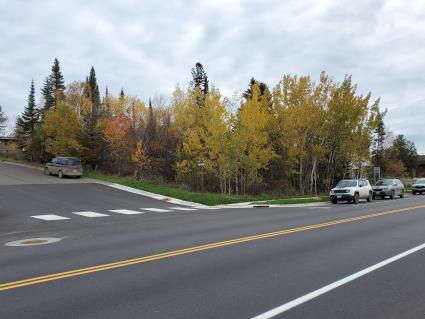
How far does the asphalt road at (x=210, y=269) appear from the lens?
536 centimetres

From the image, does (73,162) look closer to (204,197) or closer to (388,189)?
(204,197)

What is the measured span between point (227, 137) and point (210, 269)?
22187 mm

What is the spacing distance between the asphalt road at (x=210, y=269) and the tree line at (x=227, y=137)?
15.2 meters

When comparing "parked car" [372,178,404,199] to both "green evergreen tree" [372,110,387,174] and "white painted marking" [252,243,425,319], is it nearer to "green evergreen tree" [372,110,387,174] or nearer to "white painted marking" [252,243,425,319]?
"green evergreen tree" [372,110,387,174]

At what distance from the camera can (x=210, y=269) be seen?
7.43m

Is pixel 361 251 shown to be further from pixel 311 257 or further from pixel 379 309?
pixel 379 309

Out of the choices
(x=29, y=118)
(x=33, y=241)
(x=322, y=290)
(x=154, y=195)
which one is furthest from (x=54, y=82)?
(x=322, y=290)

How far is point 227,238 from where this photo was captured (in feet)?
36.4

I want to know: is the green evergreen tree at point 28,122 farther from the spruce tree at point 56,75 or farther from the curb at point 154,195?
the curb at point 154,195

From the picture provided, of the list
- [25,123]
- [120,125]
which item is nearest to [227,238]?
[120,125]

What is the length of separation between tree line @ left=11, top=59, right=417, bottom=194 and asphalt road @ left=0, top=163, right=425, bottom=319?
15189 millimetres

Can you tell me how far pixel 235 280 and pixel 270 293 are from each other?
0.85 m

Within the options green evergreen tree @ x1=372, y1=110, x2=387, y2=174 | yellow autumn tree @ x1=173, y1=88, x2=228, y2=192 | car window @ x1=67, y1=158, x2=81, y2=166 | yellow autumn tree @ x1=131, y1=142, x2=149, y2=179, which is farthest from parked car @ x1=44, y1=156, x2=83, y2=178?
green evergreen tree @ x1=372, y1=110, x2=387, y2=174

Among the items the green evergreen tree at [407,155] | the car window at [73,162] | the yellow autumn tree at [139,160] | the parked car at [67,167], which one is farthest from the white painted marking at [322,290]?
the green evergreen tree at [407,155]
